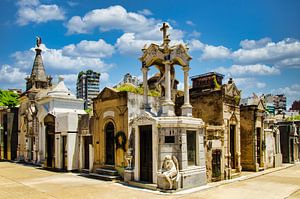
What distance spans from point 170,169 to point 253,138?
9943mm

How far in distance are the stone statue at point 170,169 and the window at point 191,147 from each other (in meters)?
1.09

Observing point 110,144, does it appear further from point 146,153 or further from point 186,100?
point 186,100

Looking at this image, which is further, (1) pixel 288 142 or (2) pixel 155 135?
(1) pixel 288 142

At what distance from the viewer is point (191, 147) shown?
1324 cm

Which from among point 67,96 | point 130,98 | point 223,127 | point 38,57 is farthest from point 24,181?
point 38,57

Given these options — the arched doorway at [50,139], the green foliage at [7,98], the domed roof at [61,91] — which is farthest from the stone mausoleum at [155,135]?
the green foliage at [7,98]

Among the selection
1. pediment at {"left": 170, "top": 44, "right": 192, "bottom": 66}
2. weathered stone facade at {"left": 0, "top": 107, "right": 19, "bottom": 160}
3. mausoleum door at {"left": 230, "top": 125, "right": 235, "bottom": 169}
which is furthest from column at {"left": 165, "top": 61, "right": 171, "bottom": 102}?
weathered stone facade at {"left": 0, "top": 107, "right": 19, "bottom": 160}

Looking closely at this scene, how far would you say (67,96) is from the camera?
2302cm

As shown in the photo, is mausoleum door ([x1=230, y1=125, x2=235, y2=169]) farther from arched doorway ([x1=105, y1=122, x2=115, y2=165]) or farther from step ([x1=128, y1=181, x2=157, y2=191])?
arched doorway ([x1=105, y1=122, x2=115, y2=165])

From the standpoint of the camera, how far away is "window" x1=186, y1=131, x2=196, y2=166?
42.8 ft

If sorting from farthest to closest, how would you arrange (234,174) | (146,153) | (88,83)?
(88,83) < (234,174) < (146,153)

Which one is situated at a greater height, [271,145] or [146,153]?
[146,153]

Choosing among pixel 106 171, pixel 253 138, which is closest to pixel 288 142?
pixel 253 138

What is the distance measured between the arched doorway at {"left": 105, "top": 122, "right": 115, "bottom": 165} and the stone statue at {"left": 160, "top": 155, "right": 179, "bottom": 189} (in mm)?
4766
